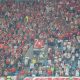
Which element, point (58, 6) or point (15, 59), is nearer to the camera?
point (15, 59)

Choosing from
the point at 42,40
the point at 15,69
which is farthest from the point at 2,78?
the point at 42,40

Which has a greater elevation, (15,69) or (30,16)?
(30,16)

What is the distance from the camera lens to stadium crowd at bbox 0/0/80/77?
2047cm

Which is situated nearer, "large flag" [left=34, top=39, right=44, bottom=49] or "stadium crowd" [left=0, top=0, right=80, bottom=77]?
"stadium crowd" [left=0, top=0, right=80, bottom=77]

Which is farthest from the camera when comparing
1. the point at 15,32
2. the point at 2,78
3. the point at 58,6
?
the point at 58,6

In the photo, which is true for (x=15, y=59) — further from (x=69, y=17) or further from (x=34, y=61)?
(x=69, y=17)

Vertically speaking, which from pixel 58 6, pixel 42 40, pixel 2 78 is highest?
pixel 58 6

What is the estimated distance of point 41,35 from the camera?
22.3 meters

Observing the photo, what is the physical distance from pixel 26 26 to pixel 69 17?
232 cm

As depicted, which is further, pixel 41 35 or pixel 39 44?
pixel 41 35

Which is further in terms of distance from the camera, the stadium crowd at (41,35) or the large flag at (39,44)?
the large flag at (39,44)

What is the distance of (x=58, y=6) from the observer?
24.2m

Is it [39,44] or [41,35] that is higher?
[41,35]

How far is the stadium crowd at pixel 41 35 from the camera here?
Result: 67.2 feet
